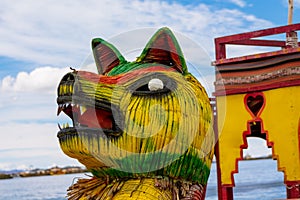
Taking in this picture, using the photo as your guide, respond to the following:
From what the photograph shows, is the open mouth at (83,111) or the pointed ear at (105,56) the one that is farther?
the pointed ear at (105,56)

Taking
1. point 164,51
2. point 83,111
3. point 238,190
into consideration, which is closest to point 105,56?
point 164,51

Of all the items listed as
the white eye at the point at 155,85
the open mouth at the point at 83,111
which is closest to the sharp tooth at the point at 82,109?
the open mouth at the point at 83,111

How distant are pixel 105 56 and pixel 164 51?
400 millimetres

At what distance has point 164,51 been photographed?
3607mm

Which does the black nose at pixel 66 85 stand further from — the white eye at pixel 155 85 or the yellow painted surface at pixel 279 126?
the yellow painted surface at pixel 279 126

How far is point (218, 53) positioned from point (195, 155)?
216cm

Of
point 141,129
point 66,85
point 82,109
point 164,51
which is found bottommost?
point 141,129

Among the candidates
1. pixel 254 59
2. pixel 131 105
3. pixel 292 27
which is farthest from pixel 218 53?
pixel 131 105

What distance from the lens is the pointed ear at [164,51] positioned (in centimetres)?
354

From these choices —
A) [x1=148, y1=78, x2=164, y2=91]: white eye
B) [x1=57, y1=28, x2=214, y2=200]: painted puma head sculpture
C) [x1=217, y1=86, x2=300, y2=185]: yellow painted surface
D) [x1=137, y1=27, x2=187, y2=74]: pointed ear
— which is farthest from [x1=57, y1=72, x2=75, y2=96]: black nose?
[x1=217, y1=86, x2=300, y2=185]: yellow painted surface

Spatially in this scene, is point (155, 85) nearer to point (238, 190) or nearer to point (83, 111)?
point (83, 111)

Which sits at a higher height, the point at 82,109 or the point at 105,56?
the point at 105,56

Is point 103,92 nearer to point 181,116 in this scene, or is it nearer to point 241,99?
point 181,116

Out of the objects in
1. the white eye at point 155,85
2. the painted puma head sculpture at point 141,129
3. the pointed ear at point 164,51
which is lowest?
the painted puma head sculpture at point 141,129
